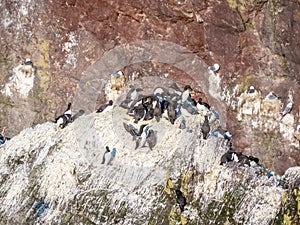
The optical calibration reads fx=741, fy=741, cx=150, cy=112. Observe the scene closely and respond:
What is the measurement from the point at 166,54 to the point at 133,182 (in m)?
5.66

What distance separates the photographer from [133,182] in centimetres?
1656

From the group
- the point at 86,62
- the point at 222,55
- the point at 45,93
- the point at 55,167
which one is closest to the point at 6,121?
the point at 45,93

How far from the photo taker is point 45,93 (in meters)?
21.6

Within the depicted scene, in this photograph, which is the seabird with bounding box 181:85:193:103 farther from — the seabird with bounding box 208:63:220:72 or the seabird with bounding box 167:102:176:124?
the seabird with bounding box 167:102:176:124

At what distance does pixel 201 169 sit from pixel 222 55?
207 inches

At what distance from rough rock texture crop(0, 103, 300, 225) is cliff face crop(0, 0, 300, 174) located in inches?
122

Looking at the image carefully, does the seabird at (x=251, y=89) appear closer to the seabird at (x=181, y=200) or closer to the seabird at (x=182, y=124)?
the seabird at (x=182, y=124)

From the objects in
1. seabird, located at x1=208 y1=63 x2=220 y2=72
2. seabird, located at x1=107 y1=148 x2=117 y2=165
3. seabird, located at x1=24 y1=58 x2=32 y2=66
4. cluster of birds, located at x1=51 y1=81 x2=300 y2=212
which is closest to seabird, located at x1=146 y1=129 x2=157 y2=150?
cluster of birds, located at x1=51 y1=81 x2=300 y2=212

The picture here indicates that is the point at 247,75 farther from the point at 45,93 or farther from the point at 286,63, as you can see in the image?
the point at 45,93

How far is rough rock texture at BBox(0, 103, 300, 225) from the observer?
52.0 ft

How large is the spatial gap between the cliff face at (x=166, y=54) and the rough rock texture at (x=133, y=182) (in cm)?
310

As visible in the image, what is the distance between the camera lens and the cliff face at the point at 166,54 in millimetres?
20641

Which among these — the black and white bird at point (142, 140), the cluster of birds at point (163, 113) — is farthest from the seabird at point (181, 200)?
the black and white bird at point (142, 140)

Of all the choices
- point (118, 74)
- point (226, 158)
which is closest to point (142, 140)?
point (226, 158)
